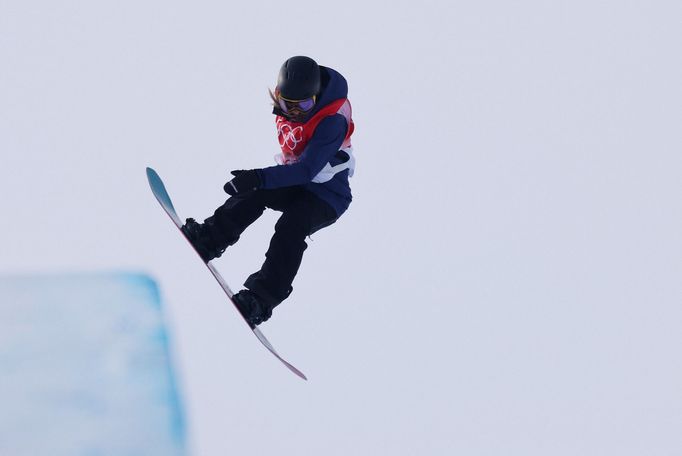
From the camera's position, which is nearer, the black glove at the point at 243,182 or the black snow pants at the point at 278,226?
the black glove at the point at 243,182

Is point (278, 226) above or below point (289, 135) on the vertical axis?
below

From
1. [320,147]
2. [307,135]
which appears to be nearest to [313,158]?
[320,147]

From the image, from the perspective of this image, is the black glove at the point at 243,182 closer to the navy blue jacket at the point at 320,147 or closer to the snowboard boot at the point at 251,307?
the navy blue jacket at the point at 320,147

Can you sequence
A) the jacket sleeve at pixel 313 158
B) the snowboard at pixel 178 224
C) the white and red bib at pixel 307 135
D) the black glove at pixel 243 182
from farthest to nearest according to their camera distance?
the snowboard at pixel 178 224
the white and red bib at pixel 307 135
the jacket sleeve at pixel 313 158
the black glove at pixel 243 182

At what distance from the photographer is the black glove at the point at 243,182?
18.0 ft

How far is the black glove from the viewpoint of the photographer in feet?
18.0

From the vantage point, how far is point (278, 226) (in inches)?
238

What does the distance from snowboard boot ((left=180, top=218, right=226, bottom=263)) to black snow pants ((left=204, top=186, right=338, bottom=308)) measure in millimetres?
32

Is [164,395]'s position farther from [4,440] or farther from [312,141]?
[312,141]

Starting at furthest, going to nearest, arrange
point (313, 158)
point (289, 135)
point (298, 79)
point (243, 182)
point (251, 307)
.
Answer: point (289, 135)
point (251, 307)
point (313, 158)
point (298, 79)
point (243, 182)

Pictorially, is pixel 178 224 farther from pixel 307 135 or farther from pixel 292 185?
pixel 307 135

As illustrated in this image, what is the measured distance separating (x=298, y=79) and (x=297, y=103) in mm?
146

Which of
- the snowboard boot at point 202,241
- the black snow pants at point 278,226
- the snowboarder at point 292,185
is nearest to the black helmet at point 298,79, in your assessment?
the snowboarder at point 292,185

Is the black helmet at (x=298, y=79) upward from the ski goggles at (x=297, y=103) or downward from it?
upward
